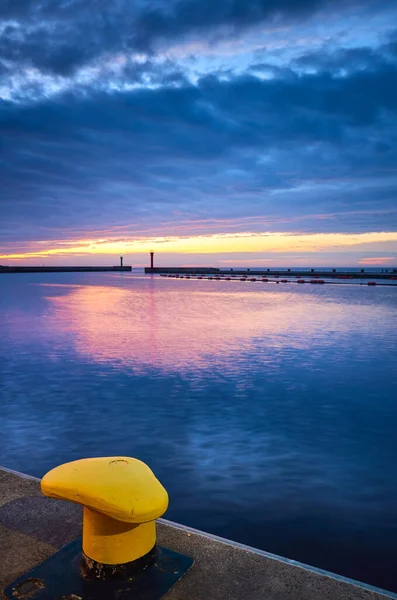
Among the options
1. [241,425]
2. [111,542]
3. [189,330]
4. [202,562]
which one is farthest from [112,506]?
[189,330]

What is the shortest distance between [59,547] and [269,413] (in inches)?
251

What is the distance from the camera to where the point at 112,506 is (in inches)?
109

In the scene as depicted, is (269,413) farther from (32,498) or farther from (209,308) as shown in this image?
(209,308)

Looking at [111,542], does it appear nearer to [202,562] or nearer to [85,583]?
[85,583]

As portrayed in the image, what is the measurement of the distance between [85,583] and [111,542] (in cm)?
32

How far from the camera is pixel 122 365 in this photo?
13648 millimetres

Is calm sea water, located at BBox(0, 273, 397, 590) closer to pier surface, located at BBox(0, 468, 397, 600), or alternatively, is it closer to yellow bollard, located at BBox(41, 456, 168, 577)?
pier surface, located at BBox(0, 468, 397, 600)

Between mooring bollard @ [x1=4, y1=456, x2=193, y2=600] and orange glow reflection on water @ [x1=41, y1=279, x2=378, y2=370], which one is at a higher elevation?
mooring bollard @ [x1=4, y1=456, x2=193, y2=600]

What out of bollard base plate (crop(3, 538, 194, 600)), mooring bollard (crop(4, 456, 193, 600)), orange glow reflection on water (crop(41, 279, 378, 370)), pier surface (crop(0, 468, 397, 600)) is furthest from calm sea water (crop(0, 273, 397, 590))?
mooring bollard (crop(4, 456, 193, 600))

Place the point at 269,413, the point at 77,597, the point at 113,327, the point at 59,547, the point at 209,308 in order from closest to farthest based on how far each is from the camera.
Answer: the point at 77,597, the point at 59,547, the point at 269,413, the point at 113,327, the point at 209,308


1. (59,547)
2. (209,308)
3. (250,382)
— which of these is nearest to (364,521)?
(59,547)

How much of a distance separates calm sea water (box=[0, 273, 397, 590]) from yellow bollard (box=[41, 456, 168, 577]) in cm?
227

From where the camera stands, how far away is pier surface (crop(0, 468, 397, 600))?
9.57 ft

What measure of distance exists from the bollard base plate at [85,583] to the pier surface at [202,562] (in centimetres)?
9
